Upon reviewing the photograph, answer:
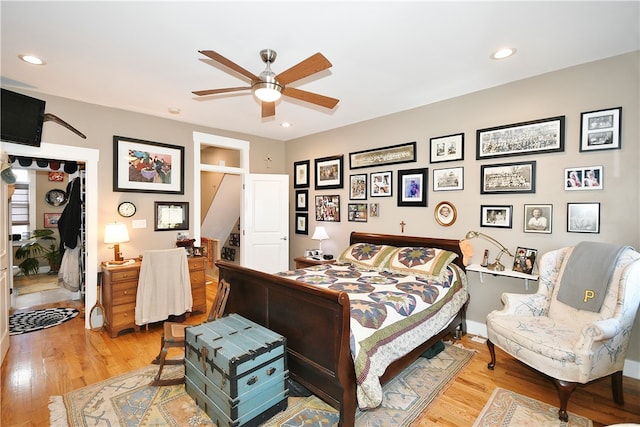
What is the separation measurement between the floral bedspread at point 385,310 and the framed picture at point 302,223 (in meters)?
1.75

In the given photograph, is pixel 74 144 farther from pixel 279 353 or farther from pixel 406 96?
pixel 406 96

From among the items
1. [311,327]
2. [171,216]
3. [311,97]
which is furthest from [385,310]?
[171,216]

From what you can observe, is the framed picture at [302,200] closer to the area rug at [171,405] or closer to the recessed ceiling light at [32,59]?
the area rug at [171,405]

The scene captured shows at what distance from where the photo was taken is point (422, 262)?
3305 millimetres

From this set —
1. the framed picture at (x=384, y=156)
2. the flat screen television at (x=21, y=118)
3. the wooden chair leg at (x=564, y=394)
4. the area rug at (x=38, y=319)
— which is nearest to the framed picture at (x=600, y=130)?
the framed picture at (x=384, y=156)

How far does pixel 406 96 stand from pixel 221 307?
119 inches

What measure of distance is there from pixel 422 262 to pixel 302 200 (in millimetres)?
2633

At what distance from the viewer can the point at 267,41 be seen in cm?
236

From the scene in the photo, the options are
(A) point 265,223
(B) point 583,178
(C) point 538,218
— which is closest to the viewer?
(B) point 583,178

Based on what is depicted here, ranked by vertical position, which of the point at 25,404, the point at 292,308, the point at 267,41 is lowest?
the point at 25,404

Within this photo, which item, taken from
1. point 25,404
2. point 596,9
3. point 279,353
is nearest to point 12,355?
point 25,404

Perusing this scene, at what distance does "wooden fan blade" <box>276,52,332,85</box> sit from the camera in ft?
6.36

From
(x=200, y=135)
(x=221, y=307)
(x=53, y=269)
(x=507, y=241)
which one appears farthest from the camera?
(x=53, y=269)

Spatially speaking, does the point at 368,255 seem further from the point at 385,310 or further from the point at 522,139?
the point at 522,139
